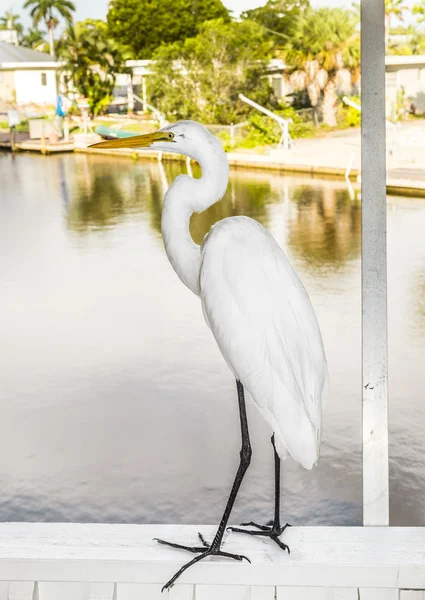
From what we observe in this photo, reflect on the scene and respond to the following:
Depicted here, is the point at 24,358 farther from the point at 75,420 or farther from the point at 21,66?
the point at 21,66

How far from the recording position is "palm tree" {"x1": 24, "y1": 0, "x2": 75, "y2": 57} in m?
13.3

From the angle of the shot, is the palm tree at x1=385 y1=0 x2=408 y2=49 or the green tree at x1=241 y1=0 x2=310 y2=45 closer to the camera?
the palm tree at x1=385 y1=0 x2=408 y2=49

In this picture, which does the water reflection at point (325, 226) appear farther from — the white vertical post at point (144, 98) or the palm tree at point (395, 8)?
the white vertical post at point (144, 98)

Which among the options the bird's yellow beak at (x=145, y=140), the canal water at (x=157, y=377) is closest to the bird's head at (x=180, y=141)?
the bird's yellow beak at (x=145, y=140)

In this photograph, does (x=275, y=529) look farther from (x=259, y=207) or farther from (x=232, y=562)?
(x=259, y=207)

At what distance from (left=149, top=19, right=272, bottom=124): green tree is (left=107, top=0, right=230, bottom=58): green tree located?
403 millimetres

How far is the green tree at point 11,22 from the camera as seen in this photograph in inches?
518

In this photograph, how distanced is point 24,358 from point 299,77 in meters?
8.83

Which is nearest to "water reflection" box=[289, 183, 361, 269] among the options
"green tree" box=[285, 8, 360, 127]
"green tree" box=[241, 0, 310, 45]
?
"green tree" box=[285, 8, 360, 127]

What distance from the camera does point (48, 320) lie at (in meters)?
6.28

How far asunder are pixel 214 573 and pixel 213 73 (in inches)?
448

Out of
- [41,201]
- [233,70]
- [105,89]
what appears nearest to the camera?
[41,201]

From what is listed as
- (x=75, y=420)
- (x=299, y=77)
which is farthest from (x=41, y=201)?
(x=75, y=420)

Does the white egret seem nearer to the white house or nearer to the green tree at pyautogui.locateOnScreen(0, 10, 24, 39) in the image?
the white house
